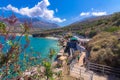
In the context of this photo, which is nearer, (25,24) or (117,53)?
(25,24)

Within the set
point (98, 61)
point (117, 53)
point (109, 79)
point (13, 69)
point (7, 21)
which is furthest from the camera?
point (98, 61)

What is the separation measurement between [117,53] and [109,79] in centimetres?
233

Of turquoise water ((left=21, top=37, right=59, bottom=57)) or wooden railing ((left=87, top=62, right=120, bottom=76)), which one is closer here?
turquoise water ((left=21, top=37, right=59, bottom=57))

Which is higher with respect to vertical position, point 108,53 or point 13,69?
point 13,69

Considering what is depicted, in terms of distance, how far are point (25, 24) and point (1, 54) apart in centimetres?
65

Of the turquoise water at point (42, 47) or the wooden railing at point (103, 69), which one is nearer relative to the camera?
the turquoise water at point (42, 47)

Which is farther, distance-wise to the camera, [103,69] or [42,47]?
[42,47]

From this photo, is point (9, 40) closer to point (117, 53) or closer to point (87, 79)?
point (87, 79)

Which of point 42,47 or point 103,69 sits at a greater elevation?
point 103,69

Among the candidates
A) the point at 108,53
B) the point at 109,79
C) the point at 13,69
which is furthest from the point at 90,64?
the point at 13,69

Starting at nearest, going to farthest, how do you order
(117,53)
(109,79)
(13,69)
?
(13,69) → (109,79) → (117,53)

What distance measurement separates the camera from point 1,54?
3.14m

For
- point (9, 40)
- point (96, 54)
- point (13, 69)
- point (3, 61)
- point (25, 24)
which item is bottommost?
point (96, 54)

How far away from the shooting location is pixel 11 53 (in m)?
3.17
